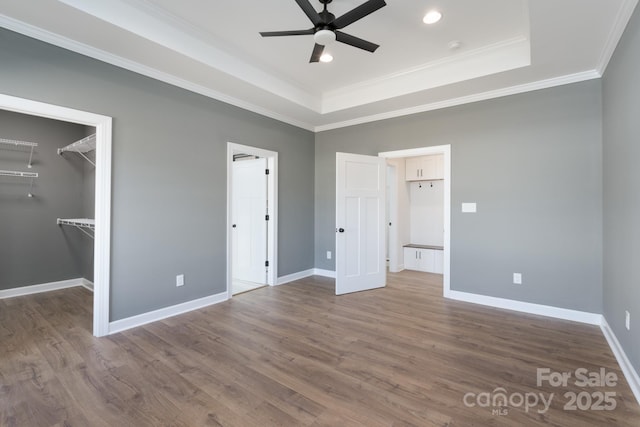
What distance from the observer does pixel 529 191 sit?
3639 mm


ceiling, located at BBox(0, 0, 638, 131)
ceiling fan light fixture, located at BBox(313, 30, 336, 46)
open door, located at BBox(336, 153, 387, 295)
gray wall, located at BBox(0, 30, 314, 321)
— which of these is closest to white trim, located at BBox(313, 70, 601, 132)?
ceiling, located at BBox(0, 0, 638, 131)

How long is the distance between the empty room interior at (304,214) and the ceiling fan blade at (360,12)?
0.6 inches

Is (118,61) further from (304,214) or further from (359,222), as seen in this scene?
(359,222)

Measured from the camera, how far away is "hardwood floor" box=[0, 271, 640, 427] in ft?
6.08

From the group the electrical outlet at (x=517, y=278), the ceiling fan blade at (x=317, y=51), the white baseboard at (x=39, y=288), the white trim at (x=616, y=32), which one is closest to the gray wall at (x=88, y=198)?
the white baseboard at (x=39, y=288)

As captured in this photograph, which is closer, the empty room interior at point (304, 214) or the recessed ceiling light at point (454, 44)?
the empty room interior at point (304, 214)

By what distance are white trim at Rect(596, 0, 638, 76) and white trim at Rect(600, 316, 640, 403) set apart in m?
2.64

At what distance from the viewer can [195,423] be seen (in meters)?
1.78

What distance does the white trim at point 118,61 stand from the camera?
2459 millimetres

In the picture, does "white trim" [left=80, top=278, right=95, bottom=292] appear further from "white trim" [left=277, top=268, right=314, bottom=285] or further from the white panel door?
"white trim" [left=277, top=268, right=314, bottom=285]

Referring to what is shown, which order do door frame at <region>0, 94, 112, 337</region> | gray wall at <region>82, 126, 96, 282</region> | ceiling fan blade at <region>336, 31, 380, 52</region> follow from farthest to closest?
gray wall at <region>82, 126, 96, 282</region> < door frame at <region>0, 94, 112, 337</region> < ceiling fan blade at <region>336, 31, 380, 52</region>

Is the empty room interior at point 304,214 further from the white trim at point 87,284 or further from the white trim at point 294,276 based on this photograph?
the white trim at point 294,276

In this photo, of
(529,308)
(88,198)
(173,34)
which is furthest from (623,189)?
(88,198)

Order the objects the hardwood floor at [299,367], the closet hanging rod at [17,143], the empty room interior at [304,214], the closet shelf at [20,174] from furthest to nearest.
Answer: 1. the closet shelf at [20,174]
2. the closet hanging rod at [17,143]
3. the empty room interior at [304,214]
4. the hardwood floor at [299,367]
